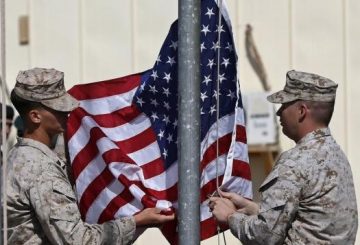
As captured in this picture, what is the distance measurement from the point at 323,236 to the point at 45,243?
1173mm

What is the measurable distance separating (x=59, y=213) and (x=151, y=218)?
48 cm

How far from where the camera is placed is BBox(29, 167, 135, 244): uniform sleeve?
20.6 ft

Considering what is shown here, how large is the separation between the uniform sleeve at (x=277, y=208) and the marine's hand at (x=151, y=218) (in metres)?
0.42

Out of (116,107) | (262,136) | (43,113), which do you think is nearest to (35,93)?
(43,113)

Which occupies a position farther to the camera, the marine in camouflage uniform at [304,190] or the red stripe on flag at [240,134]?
the red stripe on flag at [240,134]

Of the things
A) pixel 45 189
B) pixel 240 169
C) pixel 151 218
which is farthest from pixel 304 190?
pixel 45 189

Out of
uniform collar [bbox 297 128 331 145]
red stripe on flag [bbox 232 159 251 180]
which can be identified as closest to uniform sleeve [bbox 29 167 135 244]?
red stripe on flag [bbox 232 159 251 180]

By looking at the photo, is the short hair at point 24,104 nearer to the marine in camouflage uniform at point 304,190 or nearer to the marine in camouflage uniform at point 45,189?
the marine in camouflage uniform at point 45,189

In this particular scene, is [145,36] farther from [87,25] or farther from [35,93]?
[35,93]

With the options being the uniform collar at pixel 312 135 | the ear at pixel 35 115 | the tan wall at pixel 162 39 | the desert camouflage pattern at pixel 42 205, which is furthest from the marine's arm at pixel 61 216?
the tan wall at pixel 162 39

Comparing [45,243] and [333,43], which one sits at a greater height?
[333,43]

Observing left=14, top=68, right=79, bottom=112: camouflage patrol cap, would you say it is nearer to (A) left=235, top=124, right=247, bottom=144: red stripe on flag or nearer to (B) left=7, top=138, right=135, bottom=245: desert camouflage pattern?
(B) left=7, top=138, right=135, bottom=245: desert camouflage pattern

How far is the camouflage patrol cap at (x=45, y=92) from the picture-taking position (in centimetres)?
645

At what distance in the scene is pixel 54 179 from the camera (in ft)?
20.8
